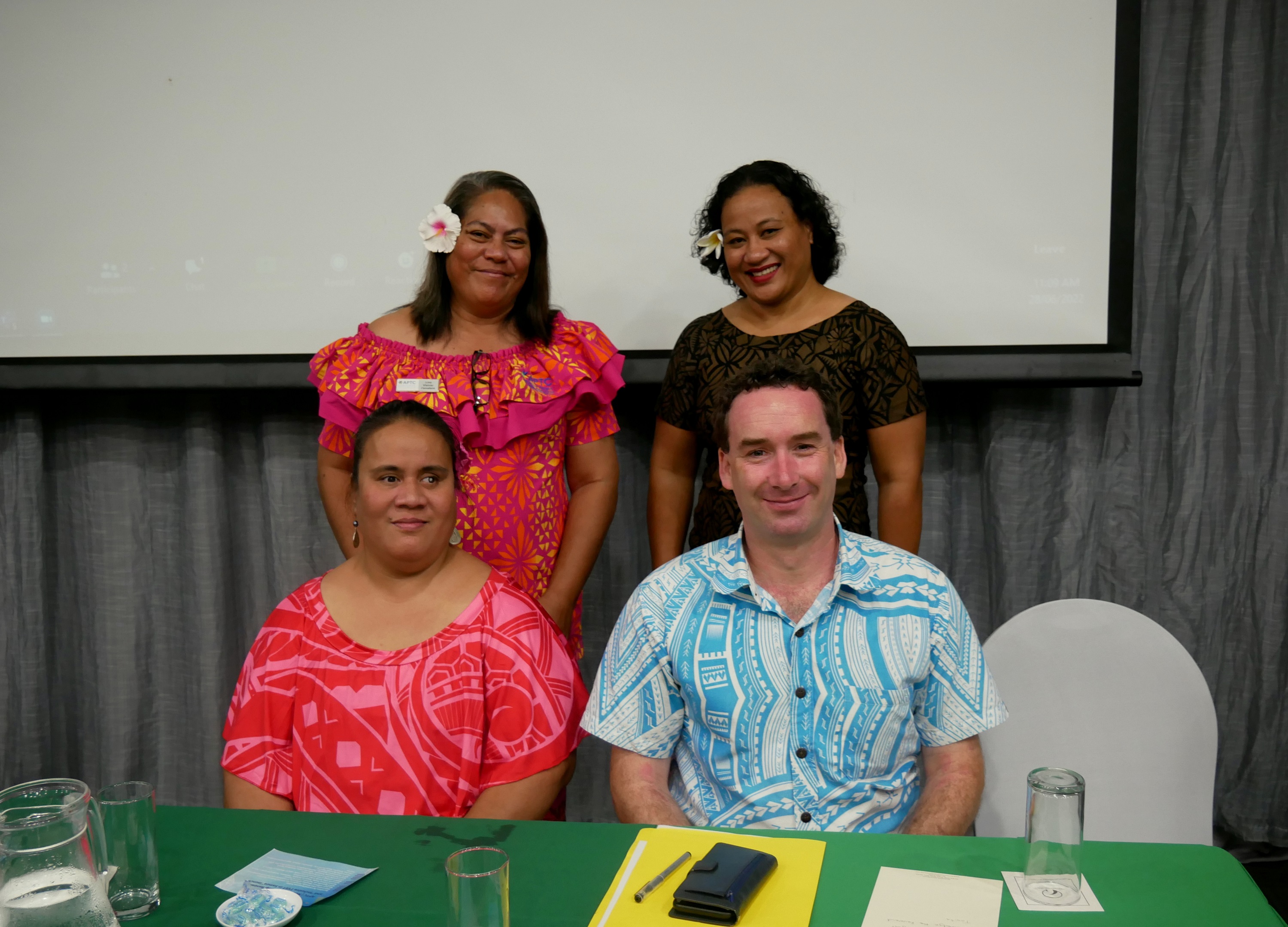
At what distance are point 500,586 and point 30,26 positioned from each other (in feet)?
7.69

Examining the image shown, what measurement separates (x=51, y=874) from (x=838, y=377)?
161 centimetres

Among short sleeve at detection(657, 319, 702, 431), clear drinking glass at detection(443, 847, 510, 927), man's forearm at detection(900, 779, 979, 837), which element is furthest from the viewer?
short sleeve at detection(657, 319, 702, 431)

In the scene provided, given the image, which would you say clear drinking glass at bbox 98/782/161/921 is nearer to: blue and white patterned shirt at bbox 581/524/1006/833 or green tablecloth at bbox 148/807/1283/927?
green tablecloth at bbox 148/807/1283/927

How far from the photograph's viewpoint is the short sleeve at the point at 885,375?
83.0 inches

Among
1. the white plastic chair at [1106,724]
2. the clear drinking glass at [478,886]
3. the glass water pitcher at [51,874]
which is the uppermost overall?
the glass water pitcher at [51,874]

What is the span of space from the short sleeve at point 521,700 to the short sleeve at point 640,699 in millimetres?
118

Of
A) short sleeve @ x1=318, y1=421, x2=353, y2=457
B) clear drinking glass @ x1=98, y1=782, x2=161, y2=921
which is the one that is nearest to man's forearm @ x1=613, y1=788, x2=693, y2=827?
clear drinking glass @ x1=98, y1=782, x2=161, y2=921

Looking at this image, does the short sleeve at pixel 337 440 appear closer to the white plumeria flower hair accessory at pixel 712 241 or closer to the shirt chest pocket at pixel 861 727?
the white plumeria flower hair accessory at pixel 712 241

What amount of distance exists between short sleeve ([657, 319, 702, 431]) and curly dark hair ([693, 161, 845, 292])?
177mm

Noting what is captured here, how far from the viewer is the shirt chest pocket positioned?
1.51 meters

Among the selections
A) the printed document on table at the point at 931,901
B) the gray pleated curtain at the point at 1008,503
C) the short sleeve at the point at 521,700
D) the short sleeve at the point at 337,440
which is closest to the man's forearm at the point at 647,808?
the short sleeve at the point at 521,700

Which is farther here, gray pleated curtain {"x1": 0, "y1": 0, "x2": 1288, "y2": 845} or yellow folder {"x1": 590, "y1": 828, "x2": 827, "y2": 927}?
gray pleated curtain {"x1": 0, "y1": 0, "x2": 1288, "y2": 845}

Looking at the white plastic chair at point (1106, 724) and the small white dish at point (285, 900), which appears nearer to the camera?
the small white dish at point (285, 900)

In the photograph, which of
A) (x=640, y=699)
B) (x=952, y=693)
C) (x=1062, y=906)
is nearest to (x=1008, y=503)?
(x=952, y=693)
